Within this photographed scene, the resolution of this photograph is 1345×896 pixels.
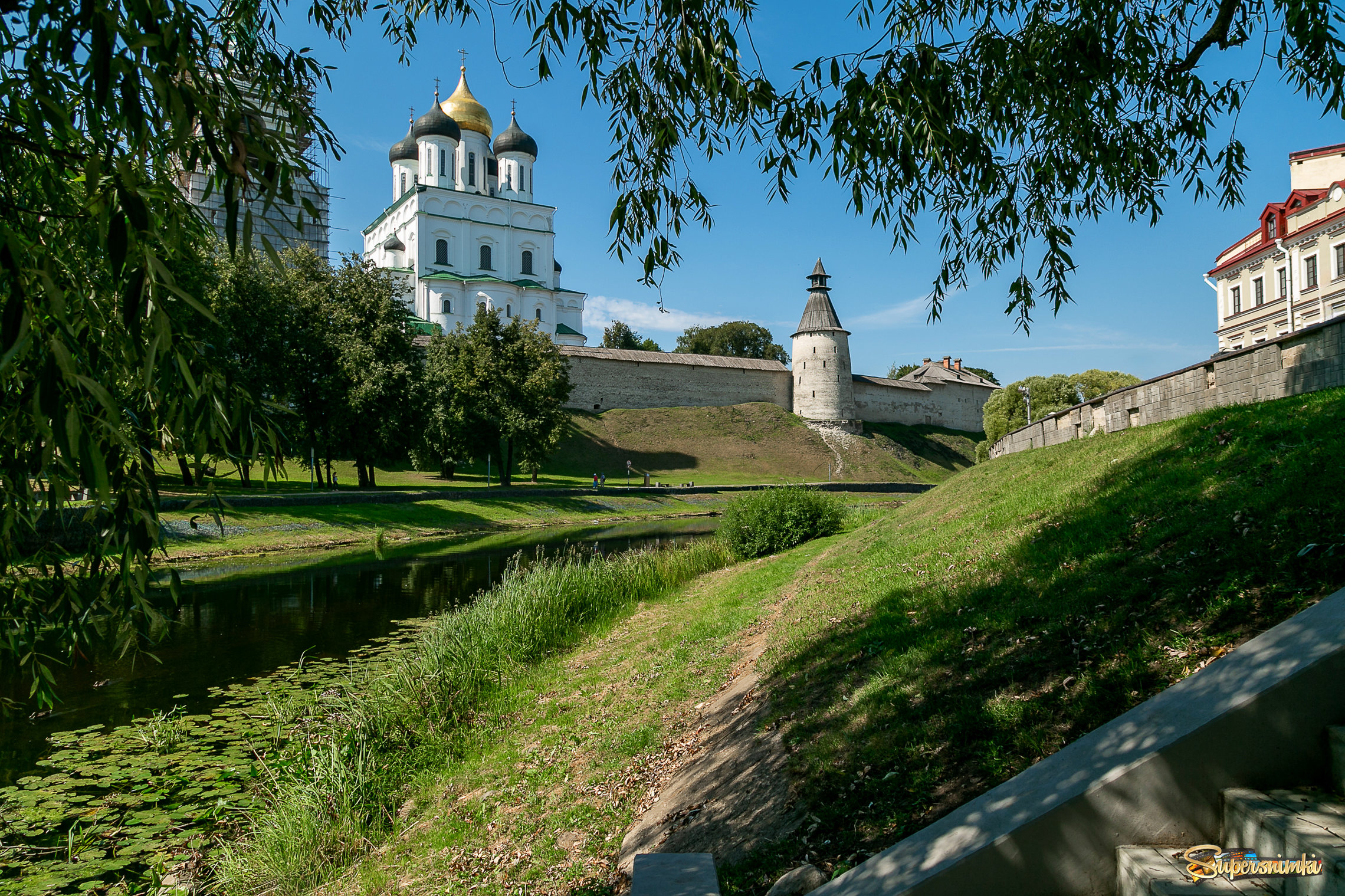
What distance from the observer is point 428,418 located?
1253 inches

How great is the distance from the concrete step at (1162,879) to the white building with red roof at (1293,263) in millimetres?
27555

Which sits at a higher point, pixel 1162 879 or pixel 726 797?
pixel 1162 879

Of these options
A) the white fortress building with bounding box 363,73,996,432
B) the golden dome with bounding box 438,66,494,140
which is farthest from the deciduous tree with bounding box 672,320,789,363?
the golden dome with bounding box 438,66,494,140

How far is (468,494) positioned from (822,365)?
37.5m

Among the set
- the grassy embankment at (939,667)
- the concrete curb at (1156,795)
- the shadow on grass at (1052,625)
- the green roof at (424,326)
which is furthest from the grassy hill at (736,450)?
the concrete curb at (1156,795)

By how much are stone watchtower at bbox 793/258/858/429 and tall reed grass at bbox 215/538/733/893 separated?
5047 cm

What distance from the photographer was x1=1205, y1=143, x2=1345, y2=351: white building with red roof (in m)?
25.9

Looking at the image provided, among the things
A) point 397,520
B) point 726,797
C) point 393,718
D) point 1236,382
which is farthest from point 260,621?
point 1236,382

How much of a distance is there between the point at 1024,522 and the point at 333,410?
2736 cm

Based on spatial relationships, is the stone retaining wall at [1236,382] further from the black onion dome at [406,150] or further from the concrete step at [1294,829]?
the black onion dome at [406,150]

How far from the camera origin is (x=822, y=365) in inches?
2438

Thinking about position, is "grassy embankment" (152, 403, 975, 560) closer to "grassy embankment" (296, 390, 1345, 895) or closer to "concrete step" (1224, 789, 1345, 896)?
"grassy embankment" (296, 390, 1345, 895)

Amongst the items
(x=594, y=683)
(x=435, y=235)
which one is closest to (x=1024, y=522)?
(x=594, y=683)

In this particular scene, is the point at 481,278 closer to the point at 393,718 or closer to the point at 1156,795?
the point at 393,718
